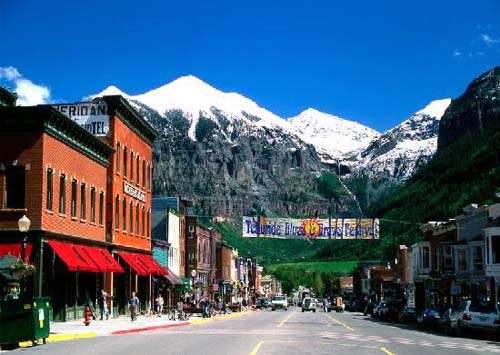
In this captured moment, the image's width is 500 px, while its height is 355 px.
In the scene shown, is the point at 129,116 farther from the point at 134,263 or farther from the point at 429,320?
the point at 429,320

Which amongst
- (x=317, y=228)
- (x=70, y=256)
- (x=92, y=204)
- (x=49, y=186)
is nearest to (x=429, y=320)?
(x=317, y=228)

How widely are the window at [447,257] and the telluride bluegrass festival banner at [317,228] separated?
651cm

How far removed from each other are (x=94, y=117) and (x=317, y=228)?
2391 cm

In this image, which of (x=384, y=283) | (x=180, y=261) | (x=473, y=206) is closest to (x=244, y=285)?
(x=384, y=283)

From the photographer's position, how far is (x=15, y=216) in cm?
3744

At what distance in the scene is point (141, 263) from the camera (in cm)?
5575

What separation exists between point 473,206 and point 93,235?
31.0 metres

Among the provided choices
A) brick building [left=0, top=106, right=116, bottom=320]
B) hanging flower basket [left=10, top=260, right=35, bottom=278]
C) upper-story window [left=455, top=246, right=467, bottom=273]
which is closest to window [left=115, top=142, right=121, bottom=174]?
brick building [left=0, top=106, right=116, bottom=320]

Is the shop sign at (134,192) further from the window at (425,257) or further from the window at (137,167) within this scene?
the window at (425,257)

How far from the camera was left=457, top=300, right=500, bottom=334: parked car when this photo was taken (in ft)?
113

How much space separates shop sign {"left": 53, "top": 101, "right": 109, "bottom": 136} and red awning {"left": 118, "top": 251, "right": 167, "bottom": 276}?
28.0 feet

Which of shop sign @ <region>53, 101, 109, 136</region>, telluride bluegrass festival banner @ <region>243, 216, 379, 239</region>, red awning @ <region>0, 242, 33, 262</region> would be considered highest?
shop sign @ <region>53, 101, 109, 136</region>

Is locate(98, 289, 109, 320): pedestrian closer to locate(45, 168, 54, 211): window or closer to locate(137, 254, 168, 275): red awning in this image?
locate(45, 168, 54, 211): window

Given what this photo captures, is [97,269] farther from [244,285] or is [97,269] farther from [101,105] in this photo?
[244,285]
